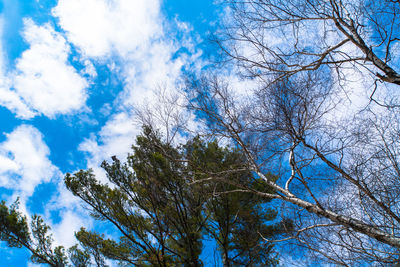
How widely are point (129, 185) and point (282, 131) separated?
3.90 m

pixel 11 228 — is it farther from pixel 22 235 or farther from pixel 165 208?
pixel 165 208

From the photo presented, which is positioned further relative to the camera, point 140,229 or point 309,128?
point 140,229

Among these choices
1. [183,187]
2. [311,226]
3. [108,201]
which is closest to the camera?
[311,226]

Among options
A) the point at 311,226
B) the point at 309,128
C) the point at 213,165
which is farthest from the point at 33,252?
the point at 309,128

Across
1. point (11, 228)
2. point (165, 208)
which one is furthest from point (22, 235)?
point (165, 208)

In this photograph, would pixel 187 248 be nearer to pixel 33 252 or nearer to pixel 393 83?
pixel 33 252

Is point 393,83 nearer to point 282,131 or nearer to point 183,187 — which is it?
point 282,131

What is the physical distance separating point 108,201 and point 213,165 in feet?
9.13

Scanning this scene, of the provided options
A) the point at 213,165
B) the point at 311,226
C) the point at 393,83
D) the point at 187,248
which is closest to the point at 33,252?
the point at 187,248

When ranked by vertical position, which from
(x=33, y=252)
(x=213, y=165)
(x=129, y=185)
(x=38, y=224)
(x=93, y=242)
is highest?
(x=213, y=165)

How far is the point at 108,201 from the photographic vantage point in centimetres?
515

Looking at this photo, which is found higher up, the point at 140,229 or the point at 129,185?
the point at 129,185

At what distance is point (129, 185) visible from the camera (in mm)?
5289

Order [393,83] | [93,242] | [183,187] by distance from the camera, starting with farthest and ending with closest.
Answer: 1. [93,242]
2. [183,187]
3. [393,83]
